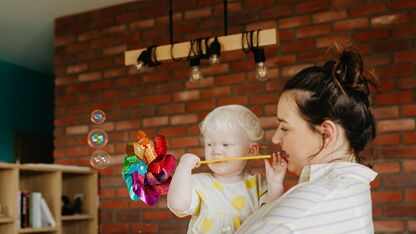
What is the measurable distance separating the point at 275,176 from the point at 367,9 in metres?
1.93

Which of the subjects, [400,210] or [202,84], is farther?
[202,84]

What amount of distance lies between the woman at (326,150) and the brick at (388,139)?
1813 mm

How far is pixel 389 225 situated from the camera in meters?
2.99

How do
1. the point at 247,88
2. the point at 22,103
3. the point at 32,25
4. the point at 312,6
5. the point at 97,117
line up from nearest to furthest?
the point at 97,117 → the point at 312,6 → the point at 247,88 → the point at 32,25 → the point at 22,103

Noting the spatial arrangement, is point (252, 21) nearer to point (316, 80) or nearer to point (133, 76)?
point (133, 76)

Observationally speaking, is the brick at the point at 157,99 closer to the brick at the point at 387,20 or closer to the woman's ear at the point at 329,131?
the brick at the point at 387,20

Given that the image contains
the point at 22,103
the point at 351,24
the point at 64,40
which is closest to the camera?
the point at 351,24

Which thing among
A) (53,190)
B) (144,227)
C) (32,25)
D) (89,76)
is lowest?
(144,227)

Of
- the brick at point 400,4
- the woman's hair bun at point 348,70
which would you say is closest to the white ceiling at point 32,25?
the brick at point 400,4

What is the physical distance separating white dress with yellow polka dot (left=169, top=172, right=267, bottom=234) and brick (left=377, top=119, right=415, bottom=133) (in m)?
1.56

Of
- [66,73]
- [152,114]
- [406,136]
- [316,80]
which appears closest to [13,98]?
[66,73]

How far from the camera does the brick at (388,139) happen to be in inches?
119

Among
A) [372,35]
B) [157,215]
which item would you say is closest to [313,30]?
[372,35]

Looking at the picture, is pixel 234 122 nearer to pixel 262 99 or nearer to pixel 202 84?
pixel 262 99
